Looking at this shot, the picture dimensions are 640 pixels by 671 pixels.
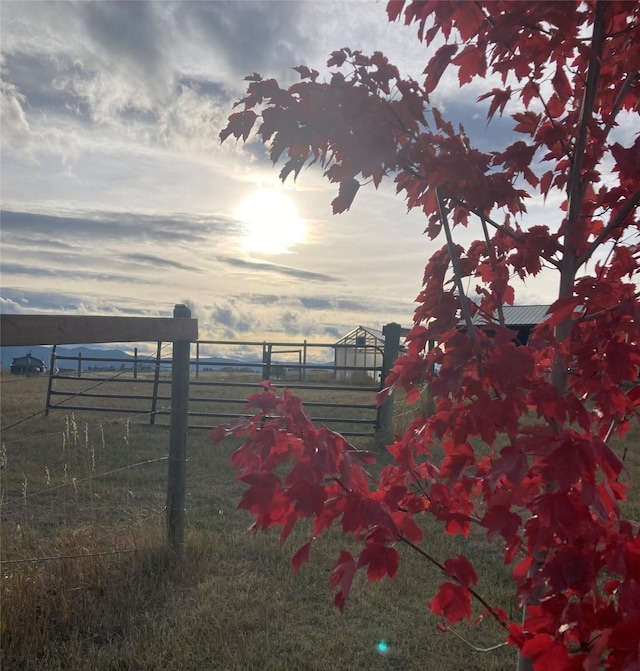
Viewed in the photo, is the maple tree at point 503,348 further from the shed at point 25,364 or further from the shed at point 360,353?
the shed at point 25,364

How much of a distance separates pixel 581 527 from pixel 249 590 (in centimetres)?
273

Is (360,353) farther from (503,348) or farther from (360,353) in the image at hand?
(503,348)

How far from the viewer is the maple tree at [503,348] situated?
165cm

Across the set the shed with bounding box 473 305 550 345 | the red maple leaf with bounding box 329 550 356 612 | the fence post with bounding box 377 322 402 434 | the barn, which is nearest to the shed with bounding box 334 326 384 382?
the barn

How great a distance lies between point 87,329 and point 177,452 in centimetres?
129

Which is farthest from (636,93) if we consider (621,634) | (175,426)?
(175,426)

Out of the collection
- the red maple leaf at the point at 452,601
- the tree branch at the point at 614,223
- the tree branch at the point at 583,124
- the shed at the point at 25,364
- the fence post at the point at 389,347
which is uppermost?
the tree branch at the point at 583,124

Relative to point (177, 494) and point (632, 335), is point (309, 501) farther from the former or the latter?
point (177, 494)

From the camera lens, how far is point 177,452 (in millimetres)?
4043

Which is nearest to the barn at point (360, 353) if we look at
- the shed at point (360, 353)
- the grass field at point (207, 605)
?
the shed at point (360, 353)

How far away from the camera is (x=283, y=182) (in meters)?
1.81

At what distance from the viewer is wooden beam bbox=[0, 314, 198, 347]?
259cm

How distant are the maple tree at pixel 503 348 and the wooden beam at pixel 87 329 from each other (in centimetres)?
127

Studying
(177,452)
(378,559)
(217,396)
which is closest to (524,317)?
(217,396)
